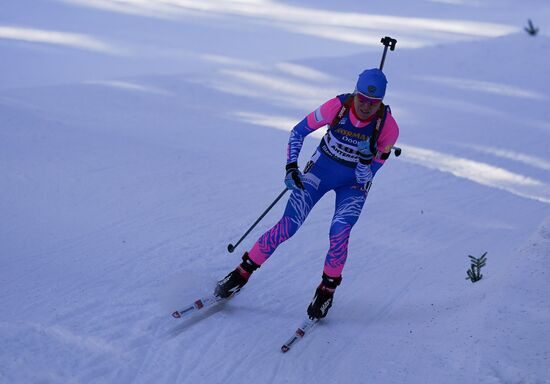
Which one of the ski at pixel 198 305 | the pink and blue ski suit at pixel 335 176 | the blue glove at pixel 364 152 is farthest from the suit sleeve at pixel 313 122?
the ski at pixel 198 305

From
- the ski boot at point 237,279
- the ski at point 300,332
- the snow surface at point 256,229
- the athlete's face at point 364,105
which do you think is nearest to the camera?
the snow surface at point 256,229

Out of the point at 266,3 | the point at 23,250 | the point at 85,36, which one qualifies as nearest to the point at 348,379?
the point at 23,250

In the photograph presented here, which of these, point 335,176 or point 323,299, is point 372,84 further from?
point 323,299

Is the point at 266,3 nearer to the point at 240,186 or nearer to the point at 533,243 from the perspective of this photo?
the point at 240,186

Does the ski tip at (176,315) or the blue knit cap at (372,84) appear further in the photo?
the ski tip at (176,315)

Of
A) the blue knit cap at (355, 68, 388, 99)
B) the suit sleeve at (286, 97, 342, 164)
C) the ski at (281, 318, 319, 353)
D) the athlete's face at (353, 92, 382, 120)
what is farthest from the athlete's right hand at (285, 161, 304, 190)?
the ski at (281, 318, 319, 353)

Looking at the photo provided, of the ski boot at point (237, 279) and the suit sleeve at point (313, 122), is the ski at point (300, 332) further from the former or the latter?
the suit sleeve at point (313, 122)

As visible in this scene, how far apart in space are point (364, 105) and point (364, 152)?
Result: 0.43m

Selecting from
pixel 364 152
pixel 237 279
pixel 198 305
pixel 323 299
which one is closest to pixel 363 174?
pixel 364 152

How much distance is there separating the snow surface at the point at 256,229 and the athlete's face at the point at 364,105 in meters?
1.81

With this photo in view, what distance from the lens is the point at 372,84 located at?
5684mm

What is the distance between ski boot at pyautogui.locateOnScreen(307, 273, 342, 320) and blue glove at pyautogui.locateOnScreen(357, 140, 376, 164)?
3.42 ft

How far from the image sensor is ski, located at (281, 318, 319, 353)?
559 centimetres

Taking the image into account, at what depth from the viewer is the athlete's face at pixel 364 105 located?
578 centimetres
